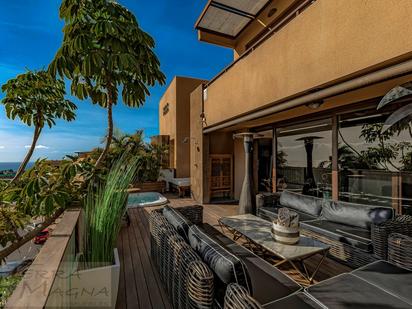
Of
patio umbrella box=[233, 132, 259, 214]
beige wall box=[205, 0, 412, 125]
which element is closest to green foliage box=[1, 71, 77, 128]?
beige wall box=[205, 0, 412, 125]

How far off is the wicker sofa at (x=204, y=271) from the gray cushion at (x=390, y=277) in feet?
2.75

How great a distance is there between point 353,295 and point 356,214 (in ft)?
7.39

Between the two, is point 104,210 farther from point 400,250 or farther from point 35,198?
point 400,250

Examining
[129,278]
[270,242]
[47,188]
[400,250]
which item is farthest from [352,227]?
[47,188]

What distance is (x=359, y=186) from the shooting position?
15.5ft

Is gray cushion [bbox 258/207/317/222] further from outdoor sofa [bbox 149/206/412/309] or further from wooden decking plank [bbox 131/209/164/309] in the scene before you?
wooden decking plank [bbox 131/209/164/309]

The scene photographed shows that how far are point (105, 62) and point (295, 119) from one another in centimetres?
545

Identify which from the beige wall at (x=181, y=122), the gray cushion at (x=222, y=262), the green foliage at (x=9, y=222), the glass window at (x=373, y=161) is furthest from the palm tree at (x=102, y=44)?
the beige wall at (x=181, y=122)

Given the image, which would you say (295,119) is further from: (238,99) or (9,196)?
(9,196)

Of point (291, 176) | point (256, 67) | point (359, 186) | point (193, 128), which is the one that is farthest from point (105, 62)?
point (193, 128)

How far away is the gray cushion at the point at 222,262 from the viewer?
70.3 inches

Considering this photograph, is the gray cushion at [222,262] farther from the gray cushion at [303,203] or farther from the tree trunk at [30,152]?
the gray cushion at [303,203]

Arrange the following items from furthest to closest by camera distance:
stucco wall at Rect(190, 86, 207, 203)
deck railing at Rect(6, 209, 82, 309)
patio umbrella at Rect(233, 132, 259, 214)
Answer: stucco wall at Rect(190, 86, 207, 203)
patio umbrella at Rect(233, 132, 259, 214)
deck railing at Rect(6, 209, 82, 309)

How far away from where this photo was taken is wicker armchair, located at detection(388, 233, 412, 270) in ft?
8.16
